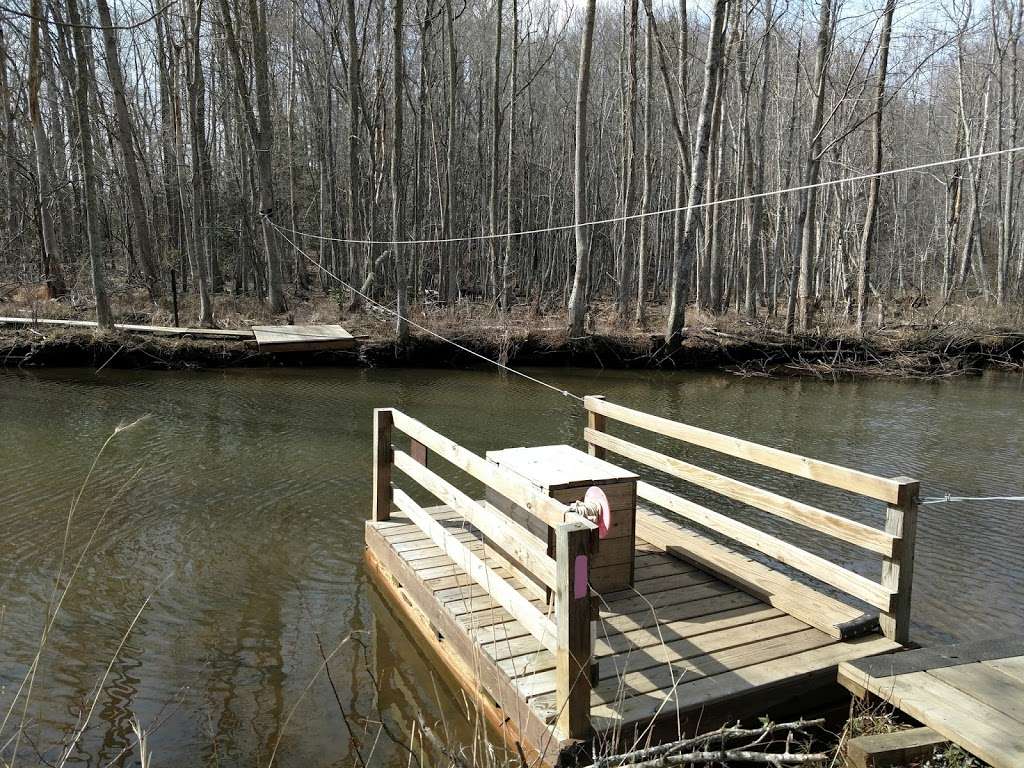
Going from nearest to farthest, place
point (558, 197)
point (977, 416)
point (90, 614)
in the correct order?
point (90, 614)
point (977, 416)
point (558, 197)

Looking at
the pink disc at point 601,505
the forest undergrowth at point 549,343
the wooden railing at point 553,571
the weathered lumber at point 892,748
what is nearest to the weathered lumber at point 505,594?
the wooden railing at point 553,571

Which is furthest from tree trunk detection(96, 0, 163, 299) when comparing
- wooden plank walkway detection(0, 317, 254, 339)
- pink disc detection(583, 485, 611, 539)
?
pink disc detection(583, 485, 611, 539)

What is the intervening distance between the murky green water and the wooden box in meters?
1.07

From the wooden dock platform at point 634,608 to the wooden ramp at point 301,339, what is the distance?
7712 millimetres

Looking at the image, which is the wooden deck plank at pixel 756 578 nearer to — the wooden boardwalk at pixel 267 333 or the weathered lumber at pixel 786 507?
the weathered lumber at pixel 786 507

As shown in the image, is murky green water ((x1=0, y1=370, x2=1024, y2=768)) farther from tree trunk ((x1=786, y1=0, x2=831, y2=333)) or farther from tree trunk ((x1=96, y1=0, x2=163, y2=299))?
tree trunk ((x1=96, y1=0, x2=163, y2=299))

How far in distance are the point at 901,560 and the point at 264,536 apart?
4.88m

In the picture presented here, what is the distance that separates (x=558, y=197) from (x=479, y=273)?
622 centimetres

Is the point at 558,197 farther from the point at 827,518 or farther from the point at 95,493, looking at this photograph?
the point at 827,518

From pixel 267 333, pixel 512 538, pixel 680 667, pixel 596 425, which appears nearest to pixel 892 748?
pixel 680 667

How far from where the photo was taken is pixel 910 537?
12.7 ft

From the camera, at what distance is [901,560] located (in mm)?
3887

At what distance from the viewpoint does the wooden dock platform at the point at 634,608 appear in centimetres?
330

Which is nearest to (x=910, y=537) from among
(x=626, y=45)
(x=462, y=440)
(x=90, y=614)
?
(x=90, y=614)
